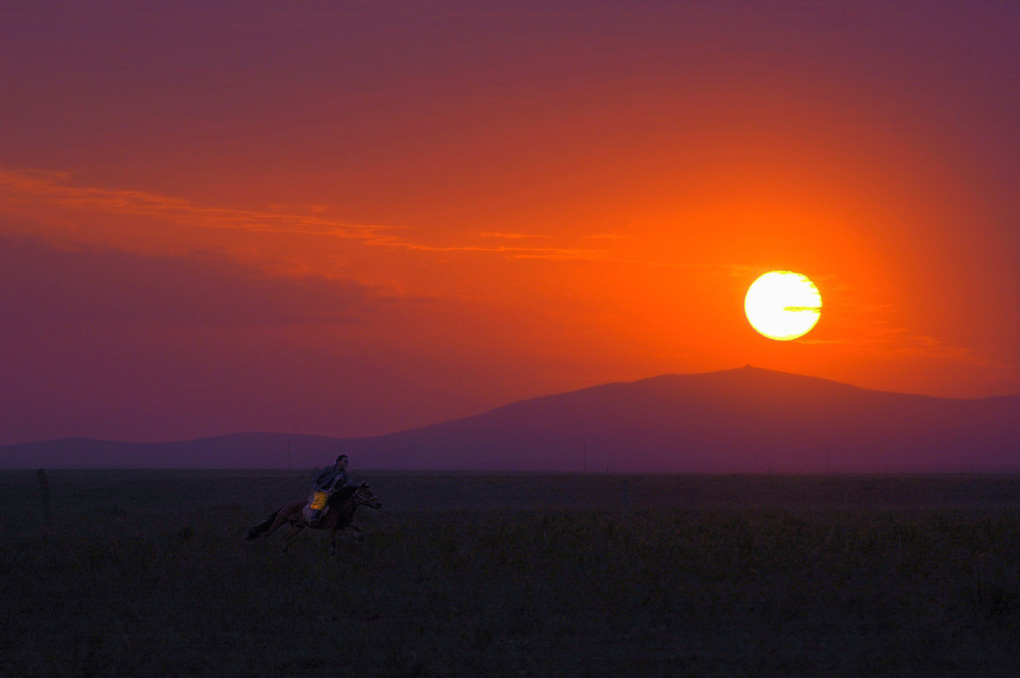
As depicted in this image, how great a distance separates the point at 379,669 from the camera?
36.3 ft

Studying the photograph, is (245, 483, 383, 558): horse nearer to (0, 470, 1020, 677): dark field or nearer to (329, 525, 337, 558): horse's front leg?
(329, 525, 337, 558): horse's front leg

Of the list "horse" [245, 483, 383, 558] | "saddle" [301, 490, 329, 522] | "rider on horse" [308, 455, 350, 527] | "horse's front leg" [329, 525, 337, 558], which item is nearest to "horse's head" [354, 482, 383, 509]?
"horse" [245, 483, 383, 558]

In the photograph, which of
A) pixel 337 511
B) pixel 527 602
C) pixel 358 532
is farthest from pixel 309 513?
pixel 527 602

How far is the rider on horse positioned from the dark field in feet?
2.95

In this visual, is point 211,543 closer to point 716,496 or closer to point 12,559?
point 12,559

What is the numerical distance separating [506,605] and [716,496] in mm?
43281

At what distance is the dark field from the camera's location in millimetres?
11391

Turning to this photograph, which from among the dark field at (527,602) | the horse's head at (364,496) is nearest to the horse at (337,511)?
the horse's head at (364,496)

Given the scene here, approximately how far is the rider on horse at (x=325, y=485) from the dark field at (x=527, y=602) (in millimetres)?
900

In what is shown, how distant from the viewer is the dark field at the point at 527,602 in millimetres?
11391

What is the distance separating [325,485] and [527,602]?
7.16 meters

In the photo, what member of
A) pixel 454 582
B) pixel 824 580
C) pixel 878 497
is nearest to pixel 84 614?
pixel 454 582

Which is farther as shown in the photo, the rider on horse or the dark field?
the rider on horse

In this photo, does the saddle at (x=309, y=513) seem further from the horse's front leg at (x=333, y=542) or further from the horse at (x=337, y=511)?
the horse's front leg at (x=333, y=542)
